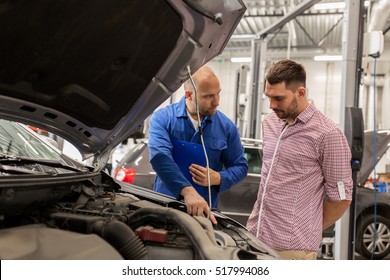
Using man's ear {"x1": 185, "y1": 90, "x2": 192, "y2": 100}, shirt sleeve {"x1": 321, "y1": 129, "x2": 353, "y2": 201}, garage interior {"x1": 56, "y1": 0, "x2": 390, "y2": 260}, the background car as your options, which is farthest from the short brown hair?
the background car

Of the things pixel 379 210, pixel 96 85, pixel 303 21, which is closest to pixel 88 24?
pixel 96 85

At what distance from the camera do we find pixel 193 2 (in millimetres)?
1729

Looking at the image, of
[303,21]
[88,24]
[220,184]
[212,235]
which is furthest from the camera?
[303,21]

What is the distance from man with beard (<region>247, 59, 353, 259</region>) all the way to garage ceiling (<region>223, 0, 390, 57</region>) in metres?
6.15

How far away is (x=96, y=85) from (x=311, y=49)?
12712 millimetres

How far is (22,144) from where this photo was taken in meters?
2.24

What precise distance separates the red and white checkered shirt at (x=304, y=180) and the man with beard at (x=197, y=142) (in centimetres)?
39

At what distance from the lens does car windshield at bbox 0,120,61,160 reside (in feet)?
6.84

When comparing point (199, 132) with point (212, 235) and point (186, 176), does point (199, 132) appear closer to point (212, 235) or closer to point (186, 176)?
point (186, 176)

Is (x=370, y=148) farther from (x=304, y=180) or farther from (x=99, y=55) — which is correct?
(x=99, y=55)

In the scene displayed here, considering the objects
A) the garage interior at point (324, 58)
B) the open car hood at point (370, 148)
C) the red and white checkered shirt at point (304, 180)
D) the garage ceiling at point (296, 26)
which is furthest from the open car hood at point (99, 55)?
the garage ceiling at point (296, 26)

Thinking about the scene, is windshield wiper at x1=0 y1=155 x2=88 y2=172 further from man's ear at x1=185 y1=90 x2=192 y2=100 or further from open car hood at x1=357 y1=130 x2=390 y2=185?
open car hood at x1=357 y1=130 x2=390 y2=185

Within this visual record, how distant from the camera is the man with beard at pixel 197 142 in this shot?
2.33m

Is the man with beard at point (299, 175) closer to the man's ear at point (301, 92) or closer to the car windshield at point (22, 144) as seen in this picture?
the man's ear at point (301, 92)
